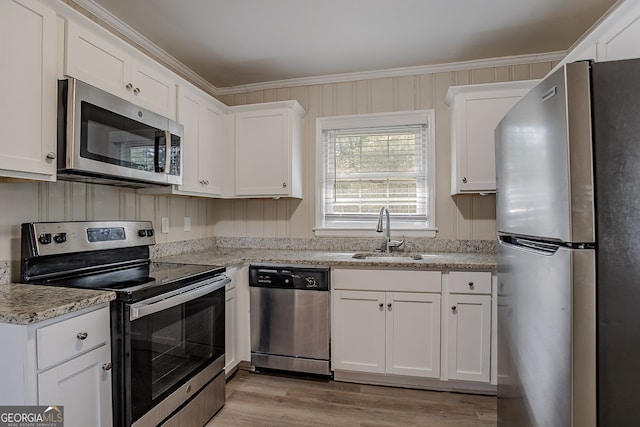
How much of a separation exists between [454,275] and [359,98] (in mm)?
1695

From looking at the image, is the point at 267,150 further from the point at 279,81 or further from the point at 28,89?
the point at 28,89

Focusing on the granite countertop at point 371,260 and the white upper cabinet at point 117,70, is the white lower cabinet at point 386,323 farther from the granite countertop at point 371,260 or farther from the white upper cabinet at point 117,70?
the white upper cabinet at point 117,70

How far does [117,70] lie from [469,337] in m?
2.61

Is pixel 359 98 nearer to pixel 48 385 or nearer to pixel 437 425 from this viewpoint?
pixel 437 425

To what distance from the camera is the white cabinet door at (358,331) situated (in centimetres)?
228

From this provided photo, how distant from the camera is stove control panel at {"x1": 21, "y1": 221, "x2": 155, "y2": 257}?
4.99ft

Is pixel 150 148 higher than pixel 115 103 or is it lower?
lower

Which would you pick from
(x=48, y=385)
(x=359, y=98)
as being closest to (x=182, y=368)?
(x=48, y=385)

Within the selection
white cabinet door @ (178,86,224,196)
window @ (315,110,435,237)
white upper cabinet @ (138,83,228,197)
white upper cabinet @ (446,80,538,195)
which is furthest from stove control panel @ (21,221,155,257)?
white upper cabinet @ (446,80,538,195)

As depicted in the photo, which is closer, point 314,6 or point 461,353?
point 314,6

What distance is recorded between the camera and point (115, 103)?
1.64 metres

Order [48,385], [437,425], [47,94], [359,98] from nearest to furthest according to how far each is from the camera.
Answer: [48,385], [47,94], [437,425], [359,98]

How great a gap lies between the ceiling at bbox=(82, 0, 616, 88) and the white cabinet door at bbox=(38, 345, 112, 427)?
6.26 feet

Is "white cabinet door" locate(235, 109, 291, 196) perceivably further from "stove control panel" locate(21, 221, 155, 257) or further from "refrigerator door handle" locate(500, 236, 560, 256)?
"refrigerator door handle" locate(500, 236, 560, 256)
